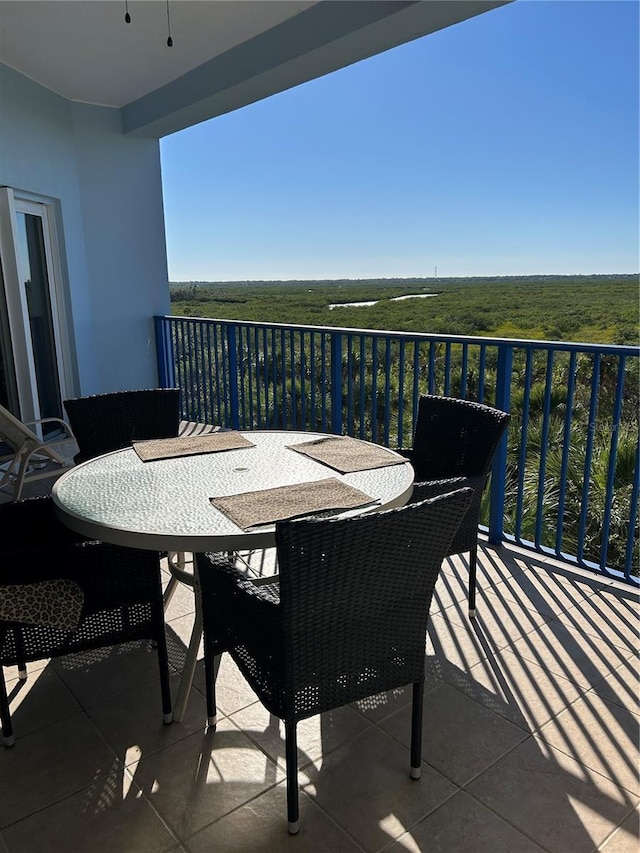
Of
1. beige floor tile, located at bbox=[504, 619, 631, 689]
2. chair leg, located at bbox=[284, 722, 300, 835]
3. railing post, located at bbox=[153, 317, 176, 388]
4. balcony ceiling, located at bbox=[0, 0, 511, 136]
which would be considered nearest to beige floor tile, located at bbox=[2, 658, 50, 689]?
chair leg, located at bbox=[284, 722, 300, 835]

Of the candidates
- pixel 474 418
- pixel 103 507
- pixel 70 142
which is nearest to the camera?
pixel 103 507

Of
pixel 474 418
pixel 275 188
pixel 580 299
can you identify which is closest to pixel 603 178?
pixel 580 299

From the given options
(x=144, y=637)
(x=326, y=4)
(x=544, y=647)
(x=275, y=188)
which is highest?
(x=275, y=188)

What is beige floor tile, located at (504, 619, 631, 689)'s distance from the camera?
2188mm

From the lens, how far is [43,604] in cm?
179

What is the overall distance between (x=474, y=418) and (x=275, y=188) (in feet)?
100

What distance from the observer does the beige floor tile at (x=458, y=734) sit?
1769mm

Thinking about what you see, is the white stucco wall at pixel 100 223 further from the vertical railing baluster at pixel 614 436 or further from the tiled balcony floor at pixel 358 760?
the vertical railing baluster at pixel 614 436

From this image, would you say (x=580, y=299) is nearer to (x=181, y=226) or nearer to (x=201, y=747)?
(x=181, y=226)

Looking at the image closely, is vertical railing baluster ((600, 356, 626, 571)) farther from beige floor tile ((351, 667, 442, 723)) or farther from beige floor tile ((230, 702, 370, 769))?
beige floor tile ((230, 702, 370, 769))

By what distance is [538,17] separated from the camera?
68.8 ft

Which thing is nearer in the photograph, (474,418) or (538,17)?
(474,418)

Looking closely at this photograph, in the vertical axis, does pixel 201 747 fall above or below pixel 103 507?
below

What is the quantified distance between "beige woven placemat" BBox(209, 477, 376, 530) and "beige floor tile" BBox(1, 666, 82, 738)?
908 millimetres
